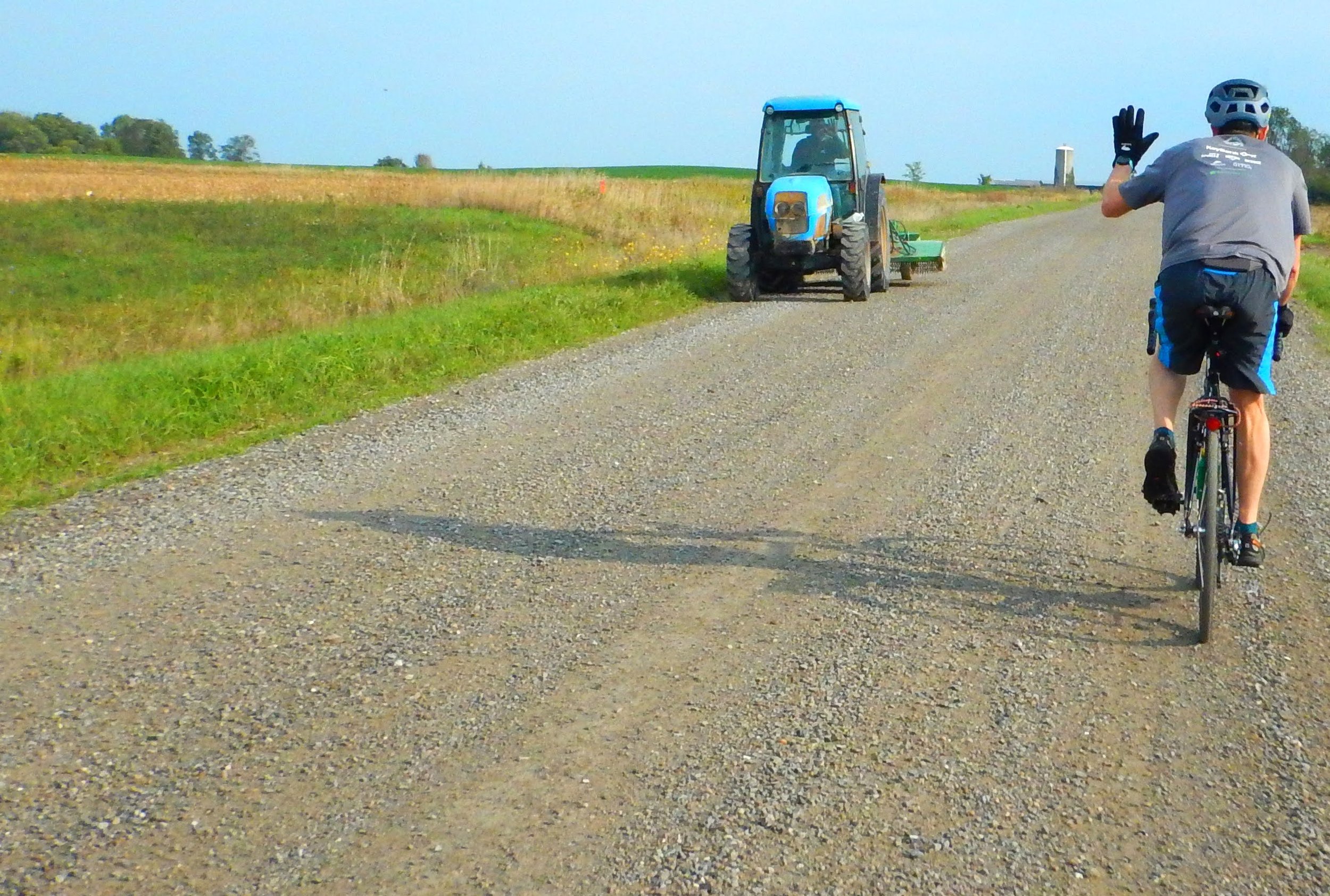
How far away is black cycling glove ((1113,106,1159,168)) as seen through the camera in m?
4.78

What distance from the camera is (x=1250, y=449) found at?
15.3 ft

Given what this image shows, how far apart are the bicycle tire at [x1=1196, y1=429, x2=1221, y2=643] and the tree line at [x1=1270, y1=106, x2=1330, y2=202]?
6117 centimetres

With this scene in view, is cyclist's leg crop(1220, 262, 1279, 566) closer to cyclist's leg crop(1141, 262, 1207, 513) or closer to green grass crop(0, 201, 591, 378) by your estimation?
cyclist's leg crop(1141, 262, 1207, 513)

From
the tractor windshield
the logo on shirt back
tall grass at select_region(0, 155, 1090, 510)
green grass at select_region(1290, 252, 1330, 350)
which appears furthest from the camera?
the tractor windshield

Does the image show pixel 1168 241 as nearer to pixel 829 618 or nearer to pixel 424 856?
pixel 829 618

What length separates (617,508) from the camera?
20.8ft

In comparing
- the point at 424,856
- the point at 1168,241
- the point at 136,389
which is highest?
the point at 1168,241

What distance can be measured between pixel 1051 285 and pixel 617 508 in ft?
41.4

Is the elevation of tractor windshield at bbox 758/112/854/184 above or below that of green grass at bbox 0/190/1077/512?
above

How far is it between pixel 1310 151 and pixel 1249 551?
287 ft

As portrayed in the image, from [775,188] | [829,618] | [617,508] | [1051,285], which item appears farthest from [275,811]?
[1051,285]

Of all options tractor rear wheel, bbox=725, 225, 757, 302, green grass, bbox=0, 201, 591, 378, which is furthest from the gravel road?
green grass, bbox=0, 201, 591, 378

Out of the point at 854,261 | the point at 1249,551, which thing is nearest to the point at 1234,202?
the point at 1249,551

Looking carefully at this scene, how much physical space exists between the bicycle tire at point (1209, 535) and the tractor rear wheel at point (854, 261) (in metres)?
11.2
